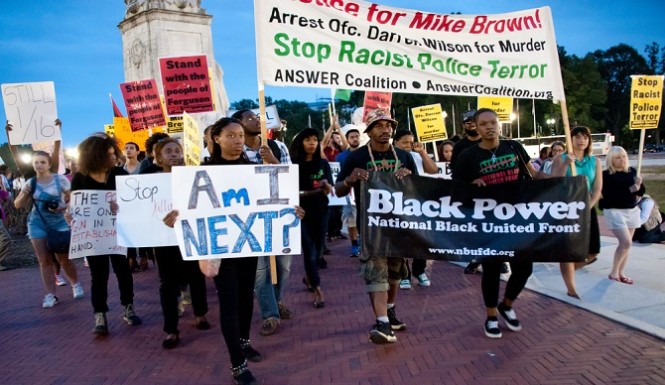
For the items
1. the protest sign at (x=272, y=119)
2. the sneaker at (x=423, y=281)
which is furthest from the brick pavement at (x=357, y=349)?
the protest sign at (x=272, y=119)

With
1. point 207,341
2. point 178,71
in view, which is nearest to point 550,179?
point 207,341

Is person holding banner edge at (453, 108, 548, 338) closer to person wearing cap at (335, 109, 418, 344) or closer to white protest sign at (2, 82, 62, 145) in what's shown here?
person wearing cap at (335, 109, 418, 344)

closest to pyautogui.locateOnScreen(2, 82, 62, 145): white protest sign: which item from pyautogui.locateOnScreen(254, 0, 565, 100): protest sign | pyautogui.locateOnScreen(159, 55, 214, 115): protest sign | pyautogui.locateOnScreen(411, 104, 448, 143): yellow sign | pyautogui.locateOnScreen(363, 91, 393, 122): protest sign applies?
pyautogui.locateOnScreen(159, 55, 214, 115): protest sign

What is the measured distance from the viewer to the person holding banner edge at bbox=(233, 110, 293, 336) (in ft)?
15.8

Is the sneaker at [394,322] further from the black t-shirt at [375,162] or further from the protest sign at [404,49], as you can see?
the protest sign at [404,49]

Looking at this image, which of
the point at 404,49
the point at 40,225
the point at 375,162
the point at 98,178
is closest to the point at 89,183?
the point at 98,178

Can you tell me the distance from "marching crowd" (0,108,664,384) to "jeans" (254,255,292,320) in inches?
0.4

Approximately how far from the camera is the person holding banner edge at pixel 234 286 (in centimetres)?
381

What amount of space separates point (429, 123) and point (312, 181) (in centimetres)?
776

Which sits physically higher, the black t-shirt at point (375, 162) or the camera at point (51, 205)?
the black t-shirt at point (375, 162)

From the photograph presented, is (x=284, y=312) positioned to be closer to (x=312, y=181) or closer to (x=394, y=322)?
(x=394, y=322)

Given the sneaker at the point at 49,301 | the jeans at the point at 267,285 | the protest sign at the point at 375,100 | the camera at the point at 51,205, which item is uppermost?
the protest sign at the point at 375,100

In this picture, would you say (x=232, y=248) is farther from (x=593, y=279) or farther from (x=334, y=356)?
(x=593, y=279)

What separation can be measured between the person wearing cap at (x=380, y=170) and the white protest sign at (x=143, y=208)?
1.69 meters
